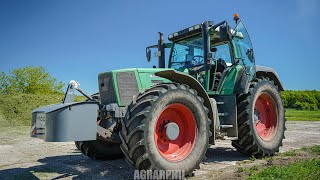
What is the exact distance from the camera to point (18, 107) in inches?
631

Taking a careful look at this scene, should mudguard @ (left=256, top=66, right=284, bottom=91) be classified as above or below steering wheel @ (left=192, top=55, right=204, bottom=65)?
below

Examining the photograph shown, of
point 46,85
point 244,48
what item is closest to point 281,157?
point 244,48

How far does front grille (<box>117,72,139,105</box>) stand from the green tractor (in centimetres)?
2

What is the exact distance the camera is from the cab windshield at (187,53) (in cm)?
628

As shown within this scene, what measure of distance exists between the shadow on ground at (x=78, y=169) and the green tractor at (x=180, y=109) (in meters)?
0.34

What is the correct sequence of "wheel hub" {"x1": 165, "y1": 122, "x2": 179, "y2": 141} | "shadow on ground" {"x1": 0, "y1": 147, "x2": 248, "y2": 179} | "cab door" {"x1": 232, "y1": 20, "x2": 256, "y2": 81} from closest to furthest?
"wheel hub" {"x1": 165, "y1": 122, "x2": 179, "y2": 141}, "shadow on ground" {"x1": 0, "y1": 147, "x2": 248, "y2": 179}, "cab door" {"x1": 232, "y1": 20, "x2": 256, "y2": 81}

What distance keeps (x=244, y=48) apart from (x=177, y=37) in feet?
5.08

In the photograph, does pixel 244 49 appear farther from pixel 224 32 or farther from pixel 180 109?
pixel 180 109

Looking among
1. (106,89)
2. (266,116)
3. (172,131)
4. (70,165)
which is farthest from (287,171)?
(70,165)

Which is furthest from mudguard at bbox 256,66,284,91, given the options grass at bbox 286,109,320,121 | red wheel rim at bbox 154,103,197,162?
grass at bbox 286,109,320,121

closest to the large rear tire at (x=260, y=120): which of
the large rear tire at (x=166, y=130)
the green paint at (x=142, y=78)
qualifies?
the large rear tire at (x=166, y=130)

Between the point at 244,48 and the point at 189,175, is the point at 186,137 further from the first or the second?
the point at 244,48

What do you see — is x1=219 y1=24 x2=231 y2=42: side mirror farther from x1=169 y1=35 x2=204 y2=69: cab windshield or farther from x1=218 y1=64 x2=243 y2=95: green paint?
x1=218 y1=64 x2=243 y2=95: green paint

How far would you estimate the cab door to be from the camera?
6.43m
